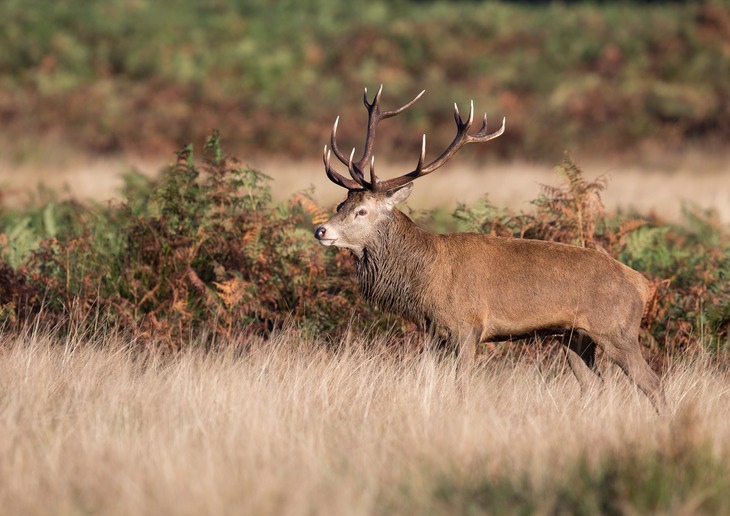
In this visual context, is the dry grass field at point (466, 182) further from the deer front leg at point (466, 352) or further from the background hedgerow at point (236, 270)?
the deer front leg at point (466, 352)

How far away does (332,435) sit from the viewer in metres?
5.91

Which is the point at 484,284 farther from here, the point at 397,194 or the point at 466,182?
the point at 466,182

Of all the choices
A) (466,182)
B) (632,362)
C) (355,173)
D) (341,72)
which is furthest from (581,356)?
(341,72)

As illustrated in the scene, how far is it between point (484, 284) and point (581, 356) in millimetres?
940

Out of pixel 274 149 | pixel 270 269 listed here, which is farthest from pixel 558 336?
pixel 274 149

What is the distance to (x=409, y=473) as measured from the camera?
510 centimetres

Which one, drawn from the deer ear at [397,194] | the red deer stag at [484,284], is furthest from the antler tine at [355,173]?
the deer ear at [397,194]

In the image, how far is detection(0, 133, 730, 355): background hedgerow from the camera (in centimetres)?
869

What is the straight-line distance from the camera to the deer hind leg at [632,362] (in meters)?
7.52

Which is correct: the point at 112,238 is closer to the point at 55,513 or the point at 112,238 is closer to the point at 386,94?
the point at 55,513

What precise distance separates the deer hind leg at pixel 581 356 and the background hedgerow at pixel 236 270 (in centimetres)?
86

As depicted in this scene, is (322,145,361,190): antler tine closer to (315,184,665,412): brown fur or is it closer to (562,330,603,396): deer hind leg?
(315,184,665,412): brown fur

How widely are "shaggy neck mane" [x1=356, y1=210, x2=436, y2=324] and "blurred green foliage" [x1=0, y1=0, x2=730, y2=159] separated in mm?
13001

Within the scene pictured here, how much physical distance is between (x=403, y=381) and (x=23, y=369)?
2.33 m
